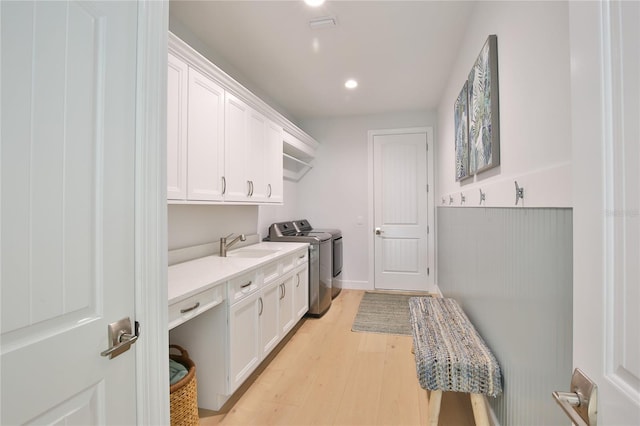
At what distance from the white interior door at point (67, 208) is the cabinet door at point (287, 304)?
166cm

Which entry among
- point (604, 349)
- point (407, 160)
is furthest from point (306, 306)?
point (604, 349)

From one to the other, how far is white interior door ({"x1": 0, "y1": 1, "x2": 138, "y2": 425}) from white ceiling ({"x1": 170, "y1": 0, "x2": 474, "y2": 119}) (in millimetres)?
1478

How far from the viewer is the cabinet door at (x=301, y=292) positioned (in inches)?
112

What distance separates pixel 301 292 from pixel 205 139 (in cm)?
176

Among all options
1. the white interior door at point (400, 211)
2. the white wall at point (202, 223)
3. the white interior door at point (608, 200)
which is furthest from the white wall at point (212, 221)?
the white interior door at point (608, 200)

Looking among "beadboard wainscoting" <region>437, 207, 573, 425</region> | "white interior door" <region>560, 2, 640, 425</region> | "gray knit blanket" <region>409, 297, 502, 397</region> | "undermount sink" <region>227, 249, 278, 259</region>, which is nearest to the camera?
"white interior door" <region>560, 2, 640, 425</region>

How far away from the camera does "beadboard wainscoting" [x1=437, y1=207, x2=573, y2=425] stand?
0.93 meters

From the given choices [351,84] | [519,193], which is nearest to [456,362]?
[519,193]

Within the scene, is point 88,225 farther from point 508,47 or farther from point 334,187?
point 334,187

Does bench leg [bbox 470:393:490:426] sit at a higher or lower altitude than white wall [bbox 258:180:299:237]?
lower

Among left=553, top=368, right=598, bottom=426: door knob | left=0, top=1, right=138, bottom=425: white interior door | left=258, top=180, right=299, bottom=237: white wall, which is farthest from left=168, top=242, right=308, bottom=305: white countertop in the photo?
left=553, top=368, right=598, bottom=426: door knob

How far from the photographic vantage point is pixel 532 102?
119 cm

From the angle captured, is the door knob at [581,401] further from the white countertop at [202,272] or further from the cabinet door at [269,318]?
the cabinet door at [269,318]

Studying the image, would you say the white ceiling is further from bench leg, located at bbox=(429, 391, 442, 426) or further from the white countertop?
bench leg, located at bbox=(429, 391, 442, 426)
